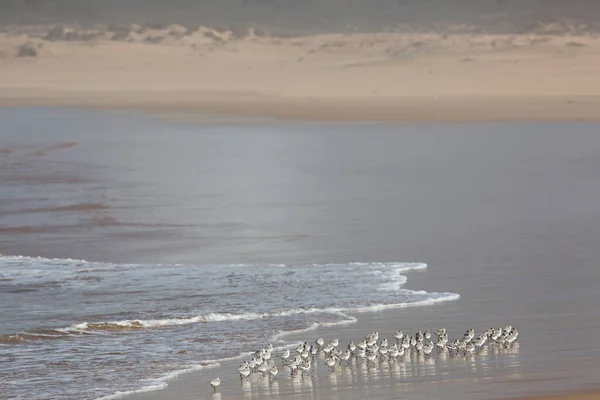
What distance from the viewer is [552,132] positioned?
61.2m

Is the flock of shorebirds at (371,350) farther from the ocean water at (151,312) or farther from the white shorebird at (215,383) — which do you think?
the ocean water at (151,312)

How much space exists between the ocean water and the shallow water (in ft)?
0.15

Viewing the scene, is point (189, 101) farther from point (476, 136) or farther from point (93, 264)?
point (93, 264)

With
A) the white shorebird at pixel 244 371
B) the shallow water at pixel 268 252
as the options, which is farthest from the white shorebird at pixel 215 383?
the shallow water at pixel 268 252

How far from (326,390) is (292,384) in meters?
0.53

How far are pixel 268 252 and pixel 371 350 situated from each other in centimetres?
903

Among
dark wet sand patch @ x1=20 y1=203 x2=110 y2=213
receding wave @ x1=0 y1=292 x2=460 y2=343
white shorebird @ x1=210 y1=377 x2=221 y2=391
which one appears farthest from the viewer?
dark wet sand patch @ x1=20 y1=203 x2=110 y2=213

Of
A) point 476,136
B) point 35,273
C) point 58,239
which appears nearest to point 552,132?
point 476,136

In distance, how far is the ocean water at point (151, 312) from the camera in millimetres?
14625

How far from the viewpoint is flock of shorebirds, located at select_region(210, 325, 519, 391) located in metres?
13.9

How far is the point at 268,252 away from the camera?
907 inches

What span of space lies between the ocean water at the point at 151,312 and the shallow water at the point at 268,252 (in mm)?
45

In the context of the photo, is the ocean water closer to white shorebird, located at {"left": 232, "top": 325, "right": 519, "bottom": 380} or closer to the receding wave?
the receding wave

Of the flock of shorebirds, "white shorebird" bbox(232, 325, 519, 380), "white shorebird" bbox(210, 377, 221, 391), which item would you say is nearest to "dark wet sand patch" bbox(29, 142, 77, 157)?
the flock of shorebirds
